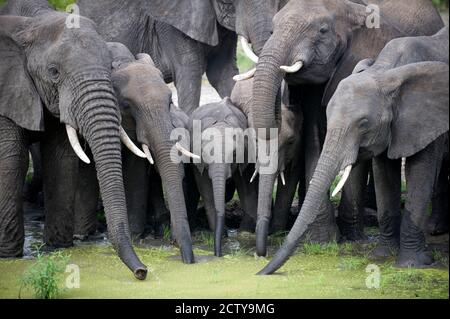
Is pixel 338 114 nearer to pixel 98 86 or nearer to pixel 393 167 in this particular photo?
pixel 393 167

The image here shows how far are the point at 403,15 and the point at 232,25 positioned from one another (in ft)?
5.90

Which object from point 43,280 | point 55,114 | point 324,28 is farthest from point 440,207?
point 43,280

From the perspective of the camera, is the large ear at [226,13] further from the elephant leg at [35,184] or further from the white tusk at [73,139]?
the white tusk at [73,139]

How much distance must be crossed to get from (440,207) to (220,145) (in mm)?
2146

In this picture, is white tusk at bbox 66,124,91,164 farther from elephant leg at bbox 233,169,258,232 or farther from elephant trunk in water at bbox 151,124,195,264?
elephant leg at bbox 233,169,258,232

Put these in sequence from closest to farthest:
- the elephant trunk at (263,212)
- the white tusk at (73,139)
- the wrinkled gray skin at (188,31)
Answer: the white tusk at (73,139) < the elephant trunk at (263,212) < the wrinkled gray skin at (188,31)

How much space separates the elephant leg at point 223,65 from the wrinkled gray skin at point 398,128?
3.25 metres

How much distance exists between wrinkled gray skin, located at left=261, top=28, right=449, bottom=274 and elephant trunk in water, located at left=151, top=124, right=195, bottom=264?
0.78 metres

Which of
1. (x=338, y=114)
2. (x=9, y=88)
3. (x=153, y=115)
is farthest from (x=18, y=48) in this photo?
(x=338, y=114)

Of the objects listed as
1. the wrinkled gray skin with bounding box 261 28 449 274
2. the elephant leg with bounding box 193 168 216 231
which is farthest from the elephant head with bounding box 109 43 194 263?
the wrinkled gray skin with bounding box 261 28 449 274

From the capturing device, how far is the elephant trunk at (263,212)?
11539 mm

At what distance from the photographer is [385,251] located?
11656mm

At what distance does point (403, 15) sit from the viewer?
13.0 m

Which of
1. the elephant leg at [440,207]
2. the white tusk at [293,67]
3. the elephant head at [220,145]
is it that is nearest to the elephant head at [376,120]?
the white tusk at [293,67]
